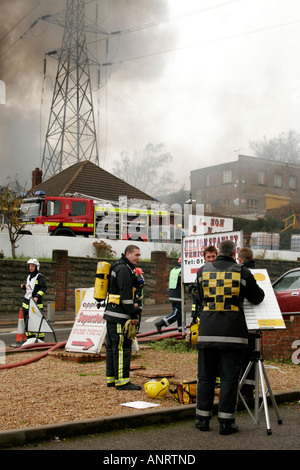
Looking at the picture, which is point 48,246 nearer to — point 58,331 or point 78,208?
point 78,208

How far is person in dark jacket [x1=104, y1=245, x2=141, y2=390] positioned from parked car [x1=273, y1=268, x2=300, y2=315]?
3.99m

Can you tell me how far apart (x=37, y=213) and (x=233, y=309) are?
22645 millimetres

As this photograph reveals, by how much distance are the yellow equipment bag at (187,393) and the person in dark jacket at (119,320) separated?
0.75m

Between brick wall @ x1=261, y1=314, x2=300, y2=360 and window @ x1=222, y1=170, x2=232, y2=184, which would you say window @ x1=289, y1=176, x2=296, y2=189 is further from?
brick wall @ x1=261, y1=314, x2=300, y2=360

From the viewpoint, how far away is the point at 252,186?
56.9 m

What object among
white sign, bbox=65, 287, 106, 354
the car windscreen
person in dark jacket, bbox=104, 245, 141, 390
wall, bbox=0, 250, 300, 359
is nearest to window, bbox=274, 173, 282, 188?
wall, bbox=0, 250, 300, 359

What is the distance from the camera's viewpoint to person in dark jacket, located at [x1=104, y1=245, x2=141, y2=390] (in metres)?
7.11

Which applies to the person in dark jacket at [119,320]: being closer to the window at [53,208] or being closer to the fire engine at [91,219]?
the fire engine at [91,219]

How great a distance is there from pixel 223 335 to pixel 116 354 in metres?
2.08

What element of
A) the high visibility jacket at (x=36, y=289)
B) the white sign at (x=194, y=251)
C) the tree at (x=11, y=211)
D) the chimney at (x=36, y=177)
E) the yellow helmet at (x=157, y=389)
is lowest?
the yellow helmet at (x=157, y=389)

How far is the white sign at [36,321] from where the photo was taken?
11505 mm

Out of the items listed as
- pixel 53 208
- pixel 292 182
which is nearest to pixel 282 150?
pixel 292 182

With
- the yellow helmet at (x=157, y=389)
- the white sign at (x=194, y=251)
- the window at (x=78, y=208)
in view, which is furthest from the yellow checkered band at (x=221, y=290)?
the window at (x=78, y=208)
